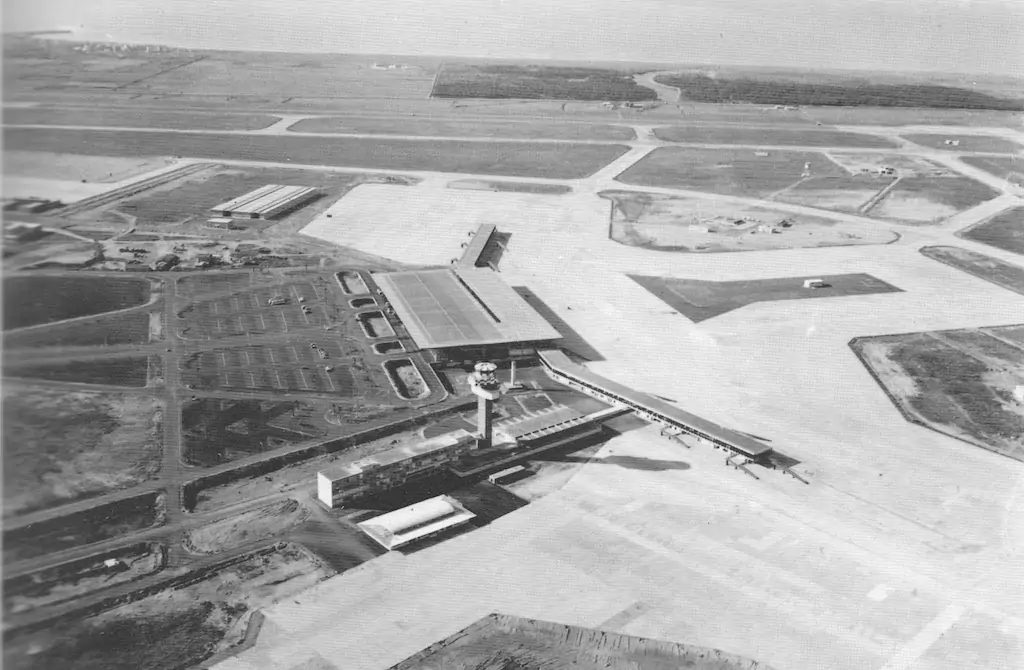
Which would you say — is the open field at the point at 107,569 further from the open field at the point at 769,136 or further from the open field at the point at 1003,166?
the open field at the point at 1003,166

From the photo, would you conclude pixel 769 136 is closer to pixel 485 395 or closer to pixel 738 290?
pixel 738 290

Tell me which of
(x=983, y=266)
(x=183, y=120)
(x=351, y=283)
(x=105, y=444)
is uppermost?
(x=183, y=120)

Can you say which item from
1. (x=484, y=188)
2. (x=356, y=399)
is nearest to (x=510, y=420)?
(x=356, y=399)

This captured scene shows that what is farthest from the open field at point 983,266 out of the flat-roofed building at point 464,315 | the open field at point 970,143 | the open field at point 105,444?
the open field at point 105,444

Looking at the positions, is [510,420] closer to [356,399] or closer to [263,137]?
[356,399]

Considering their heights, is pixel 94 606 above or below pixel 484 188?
below

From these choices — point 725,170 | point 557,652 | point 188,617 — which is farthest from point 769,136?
point 188,617
